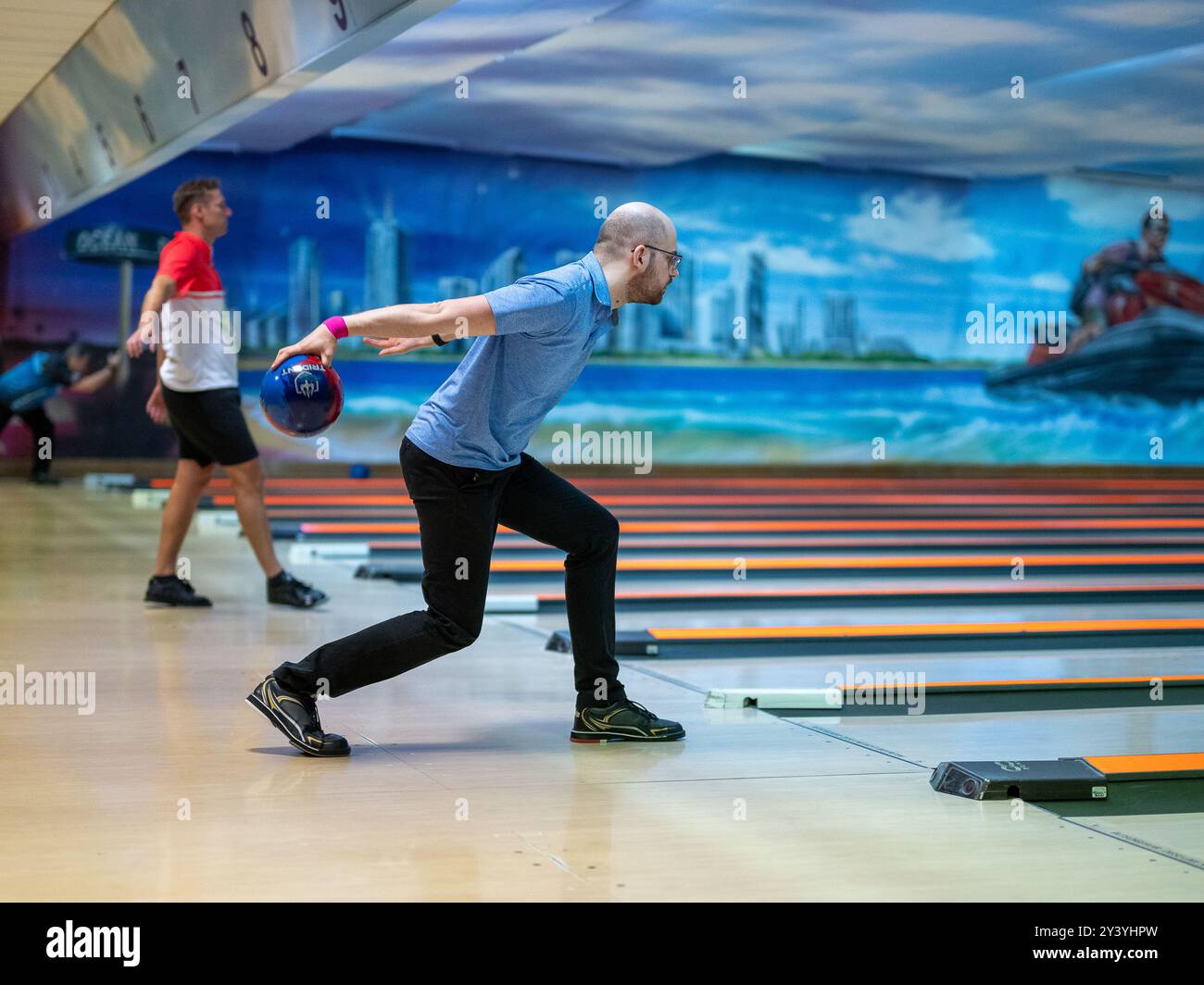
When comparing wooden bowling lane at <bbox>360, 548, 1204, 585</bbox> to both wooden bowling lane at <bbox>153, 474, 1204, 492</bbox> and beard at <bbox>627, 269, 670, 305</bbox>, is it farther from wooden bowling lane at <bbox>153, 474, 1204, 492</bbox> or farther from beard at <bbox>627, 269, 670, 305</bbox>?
wooden bowling lane at <bbox>153, 474, 1204, 492</bbox>

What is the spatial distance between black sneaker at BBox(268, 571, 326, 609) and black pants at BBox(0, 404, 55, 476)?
28.4 ft

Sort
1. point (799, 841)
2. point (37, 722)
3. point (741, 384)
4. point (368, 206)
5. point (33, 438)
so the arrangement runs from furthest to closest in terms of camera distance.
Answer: point (741, 384) → point (368, 206) → point (33, 438) → point (37, 722) → point (799, 841)

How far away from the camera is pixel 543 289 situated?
3104 millimetres

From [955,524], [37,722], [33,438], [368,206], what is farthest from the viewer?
[368,206]

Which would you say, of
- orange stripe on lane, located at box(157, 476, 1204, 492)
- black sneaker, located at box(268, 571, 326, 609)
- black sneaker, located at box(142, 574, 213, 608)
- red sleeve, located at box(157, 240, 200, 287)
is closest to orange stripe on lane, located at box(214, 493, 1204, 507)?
orange stripe on lane, located at box(157, 476, 1204, 492)

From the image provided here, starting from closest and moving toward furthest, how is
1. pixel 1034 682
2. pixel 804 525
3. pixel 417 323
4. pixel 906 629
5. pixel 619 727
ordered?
1. pixel 417 323
2. pixel 619 727
3. pixel 1034 682
4. pixel 906 629
5. pixel 804 525

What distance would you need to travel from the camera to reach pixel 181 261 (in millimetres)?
5453

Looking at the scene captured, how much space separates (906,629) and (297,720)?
271cm

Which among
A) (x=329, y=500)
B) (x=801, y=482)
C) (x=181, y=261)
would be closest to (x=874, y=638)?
(x=181, y=261)

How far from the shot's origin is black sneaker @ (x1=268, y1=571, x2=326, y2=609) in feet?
18.8

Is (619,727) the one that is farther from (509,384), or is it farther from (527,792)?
(509,384)
